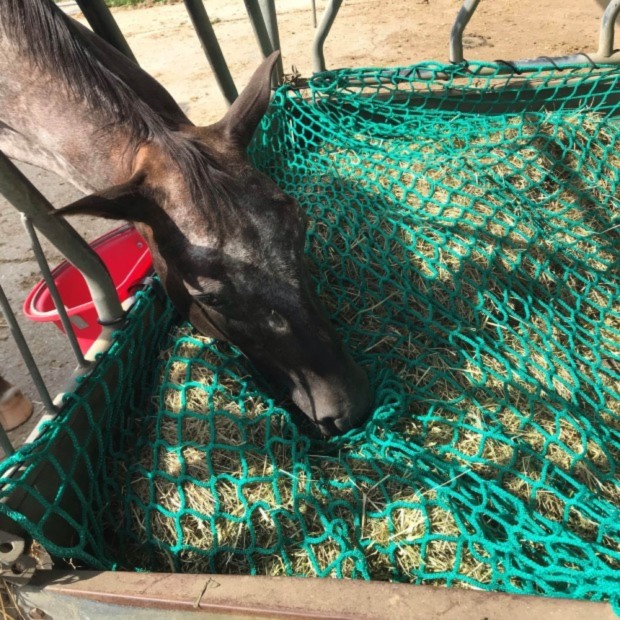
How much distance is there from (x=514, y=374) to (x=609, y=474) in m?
0.52

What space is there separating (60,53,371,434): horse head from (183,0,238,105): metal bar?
1.48 metres

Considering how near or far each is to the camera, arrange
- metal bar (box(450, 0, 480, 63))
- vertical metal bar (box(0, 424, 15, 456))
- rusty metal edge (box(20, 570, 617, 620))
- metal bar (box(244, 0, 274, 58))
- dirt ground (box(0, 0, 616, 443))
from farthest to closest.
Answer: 1. dirt ground (box(0, 0, 616, 443))
2. metal bar (box(450, 0, 480, 63))
3. metal bar (box(244, 0, 274, 58))
4. vertical metal bar (box(0, 424, 15, 456))
5. rusty metal edge (box(20, 570, 617, 620))

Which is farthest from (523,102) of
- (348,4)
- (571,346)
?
(348,4)

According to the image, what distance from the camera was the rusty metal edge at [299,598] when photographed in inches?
47.5

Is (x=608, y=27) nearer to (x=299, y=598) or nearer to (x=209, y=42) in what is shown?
(x=209, y=42)

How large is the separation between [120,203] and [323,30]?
2.53 meters

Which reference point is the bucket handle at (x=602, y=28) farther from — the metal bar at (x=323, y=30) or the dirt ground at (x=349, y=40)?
the dirt ground at (x=349, y=40)

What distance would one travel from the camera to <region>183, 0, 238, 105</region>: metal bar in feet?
10.9

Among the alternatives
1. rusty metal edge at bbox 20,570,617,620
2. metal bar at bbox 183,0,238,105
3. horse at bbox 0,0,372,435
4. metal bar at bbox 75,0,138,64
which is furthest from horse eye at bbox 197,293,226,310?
metal bar at bbox 183,0,238,105

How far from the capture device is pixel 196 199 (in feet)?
6.58

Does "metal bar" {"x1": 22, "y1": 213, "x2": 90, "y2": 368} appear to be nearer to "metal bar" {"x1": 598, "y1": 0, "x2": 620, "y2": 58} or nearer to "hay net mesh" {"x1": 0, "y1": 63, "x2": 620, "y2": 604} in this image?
"hay net mesh" {"x1": 0, "y1": 63, "x2": 620, "y2": 604}

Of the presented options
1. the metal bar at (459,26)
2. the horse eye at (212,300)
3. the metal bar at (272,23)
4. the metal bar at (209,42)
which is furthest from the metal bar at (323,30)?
the horse eye at (212,300)

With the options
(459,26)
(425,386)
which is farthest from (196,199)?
(459,26)

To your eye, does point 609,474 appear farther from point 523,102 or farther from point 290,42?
point 290,42
